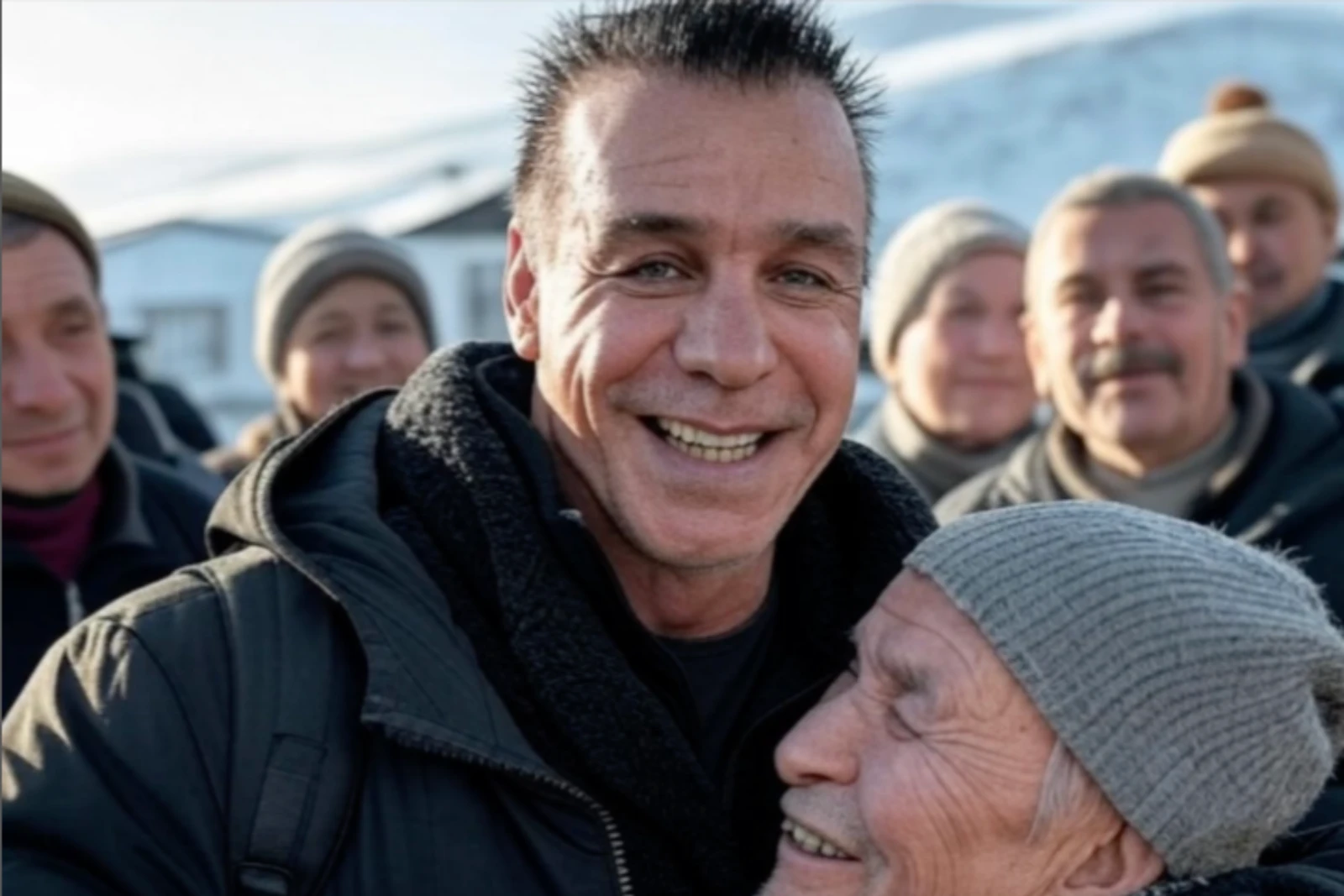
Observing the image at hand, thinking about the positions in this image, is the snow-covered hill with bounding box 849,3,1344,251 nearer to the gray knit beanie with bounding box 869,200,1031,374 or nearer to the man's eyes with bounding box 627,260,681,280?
the gray knit beanie with bounding box 869,200,1031,374

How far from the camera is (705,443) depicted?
263cm

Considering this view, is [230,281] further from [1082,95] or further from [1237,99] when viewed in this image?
[1082,95]

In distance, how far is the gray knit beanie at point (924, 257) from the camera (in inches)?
243

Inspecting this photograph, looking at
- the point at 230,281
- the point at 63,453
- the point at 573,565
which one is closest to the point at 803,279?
the point at 573,565

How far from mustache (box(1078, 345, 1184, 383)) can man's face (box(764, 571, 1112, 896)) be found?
8.56ft

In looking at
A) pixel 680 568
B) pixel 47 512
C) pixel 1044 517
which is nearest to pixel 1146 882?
pixel 1044 517

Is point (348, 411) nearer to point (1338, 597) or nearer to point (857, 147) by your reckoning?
point (857, 147)

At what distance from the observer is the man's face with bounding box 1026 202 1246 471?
5000 mm

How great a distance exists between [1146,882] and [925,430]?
3.71 metres

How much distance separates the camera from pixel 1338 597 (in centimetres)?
447

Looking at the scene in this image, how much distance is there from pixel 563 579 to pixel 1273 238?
14.2 feet

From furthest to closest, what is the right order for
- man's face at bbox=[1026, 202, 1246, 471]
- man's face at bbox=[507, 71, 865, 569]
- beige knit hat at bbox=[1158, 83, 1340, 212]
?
1. beige knit hat at bbox=[1158, 83, 1340, 212]
2. man's face at bbox=[1026, 202, 1246, 471]
3. man's face at bbox=[507, 71, 865, 569]

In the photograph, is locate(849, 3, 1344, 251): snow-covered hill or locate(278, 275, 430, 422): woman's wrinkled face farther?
locate(849, 3, 1344, 251): snow-covered hill

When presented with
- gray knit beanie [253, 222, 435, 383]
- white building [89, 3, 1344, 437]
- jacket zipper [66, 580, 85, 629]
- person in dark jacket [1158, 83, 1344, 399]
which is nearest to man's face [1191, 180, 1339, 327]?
person in dark jacket [1158, 83, 1344, 399]
